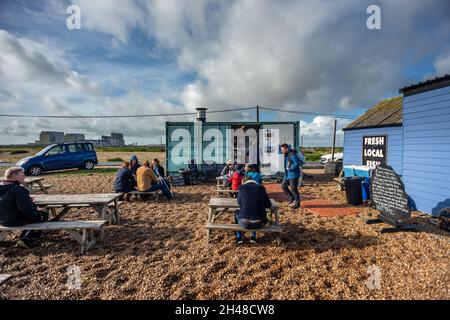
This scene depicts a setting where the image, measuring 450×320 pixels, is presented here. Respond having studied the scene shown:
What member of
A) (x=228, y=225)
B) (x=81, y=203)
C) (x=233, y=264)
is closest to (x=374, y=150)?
(x=228, y=225)

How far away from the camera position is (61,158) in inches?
581

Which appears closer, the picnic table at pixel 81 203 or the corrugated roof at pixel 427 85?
the picnic table at pixel 81 203

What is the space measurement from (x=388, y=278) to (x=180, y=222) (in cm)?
410

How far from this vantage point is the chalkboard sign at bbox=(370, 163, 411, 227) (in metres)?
4.78

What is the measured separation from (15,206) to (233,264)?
372 centimetres

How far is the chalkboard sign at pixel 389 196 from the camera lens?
4777 millimetres

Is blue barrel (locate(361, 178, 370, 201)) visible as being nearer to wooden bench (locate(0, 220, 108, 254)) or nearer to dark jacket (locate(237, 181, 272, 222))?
dark jacket (locate(237, 181, 272, 222))

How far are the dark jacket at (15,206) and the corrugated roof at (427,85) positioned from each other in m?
9.05

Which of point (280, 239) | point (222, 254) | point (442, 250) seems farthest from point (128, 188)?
point (442, 250)

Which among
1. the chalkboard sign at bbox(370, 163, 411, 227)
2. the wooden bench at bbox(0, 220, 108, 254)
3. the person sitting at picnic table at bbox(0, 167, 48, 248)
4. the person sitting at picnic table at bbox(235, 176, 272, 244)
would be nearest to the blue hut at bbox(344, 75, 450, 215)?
the chalkboard sign at bbox(370, 163, 411, 227)

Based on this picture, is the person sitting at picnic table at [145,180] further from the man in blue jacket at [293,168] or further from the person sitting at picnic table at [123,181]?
the man in blue jacket at [293,168]

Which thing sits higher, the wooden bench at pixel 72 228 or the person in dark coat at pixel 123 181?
the person in dark coat at pixel 123 181

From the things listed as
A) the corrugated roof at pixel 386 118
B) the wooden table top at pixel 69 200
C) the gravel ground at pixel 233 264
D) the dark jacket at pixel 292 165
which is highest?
the corrugated roof at pixel 386 118

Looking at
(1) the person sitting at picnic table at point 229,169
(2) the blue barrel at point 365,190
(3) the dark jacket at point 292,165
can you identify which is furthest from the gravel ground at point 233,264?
(1) the person sitting at picnic table at point 229,169
